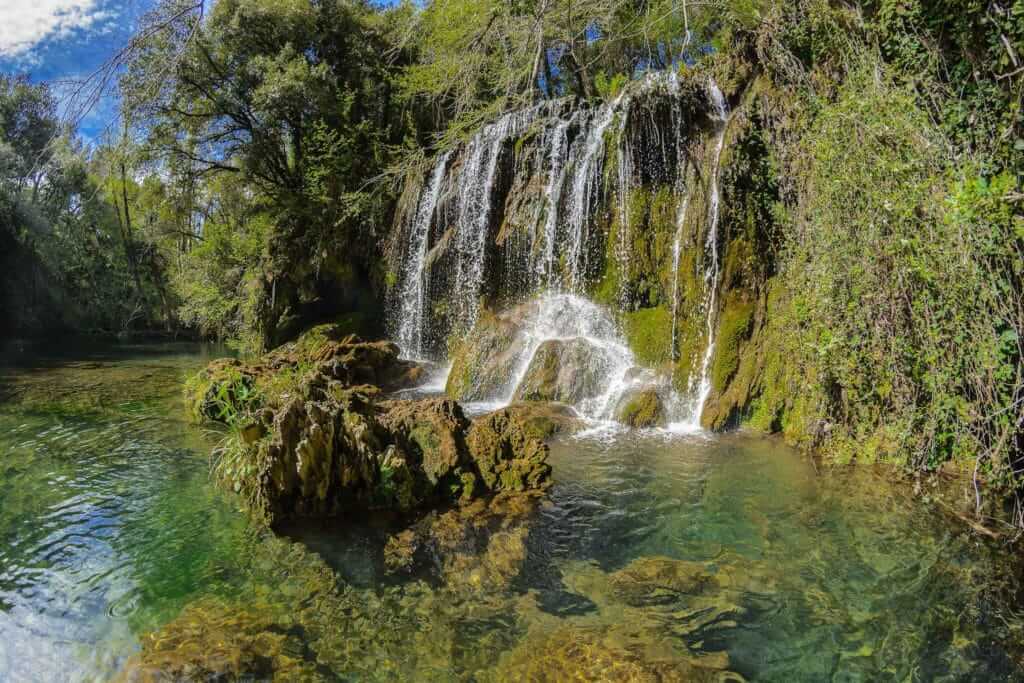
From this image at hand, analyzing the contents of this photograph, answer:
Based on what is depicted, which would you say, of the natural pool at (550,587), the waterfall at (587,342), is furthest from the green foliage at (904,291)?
the waterfall at (587,342)

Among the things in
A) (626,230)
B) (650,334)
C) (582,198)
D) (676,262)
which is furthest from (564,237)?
(650,334)

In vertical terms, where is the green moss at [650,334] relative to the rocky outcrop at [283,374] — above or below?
above

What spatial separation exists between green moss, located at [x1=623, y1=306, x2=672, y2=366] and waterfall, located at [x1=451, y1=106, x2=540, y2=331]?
3.67 meters

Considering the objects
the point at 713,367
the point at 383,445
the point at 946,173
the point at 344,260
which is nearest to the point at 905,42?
the point at 946,173

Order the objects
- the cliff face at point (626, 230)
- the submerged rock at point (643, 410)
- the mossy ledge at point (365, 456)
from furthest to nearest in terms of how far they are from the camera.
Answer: the cliff face at point (626, 230) → the submerged rock at point (643, 410) → the mossy ledge at point (365, 456)

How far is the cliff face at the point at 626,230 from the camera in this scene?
8.90 m

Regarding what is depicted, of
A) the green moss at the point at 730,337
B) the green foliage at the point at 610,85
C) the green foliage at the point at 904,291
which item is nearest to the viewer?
the green foliage at the point at 904,291

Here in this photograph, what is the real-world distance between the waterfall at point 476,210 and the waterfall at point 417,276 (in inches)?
32.8

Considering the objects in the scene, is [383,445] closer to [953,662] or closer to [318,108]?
[953,662]

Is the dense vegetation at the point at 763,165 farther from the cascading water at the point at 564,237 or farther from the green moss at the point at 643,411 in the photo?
the green moss at the point at 643,411

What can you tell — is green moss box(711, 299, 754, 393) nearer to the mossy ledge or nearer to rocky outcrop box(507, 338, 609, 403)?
rocky outcrop box(507, 338, 609, 403)

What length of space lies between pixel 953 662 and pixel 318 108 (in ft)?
55.5

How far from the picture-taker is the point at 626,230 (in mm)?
10609

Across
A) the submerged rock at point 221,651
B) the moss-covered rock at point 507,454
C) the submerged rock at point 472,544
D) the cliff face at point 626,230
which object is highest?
the cliff face at point 626,230
